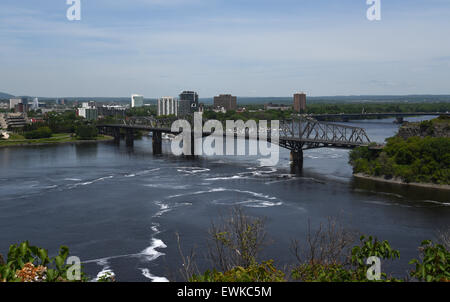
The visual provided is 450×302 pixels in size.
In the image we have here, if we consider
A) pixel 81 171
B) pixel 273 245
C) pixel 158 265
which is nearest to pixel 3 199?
pixel 81 171

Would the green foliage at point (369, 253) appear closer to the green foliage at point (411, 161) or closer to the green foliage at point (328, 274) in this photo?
the green foliage at point (328, 274)

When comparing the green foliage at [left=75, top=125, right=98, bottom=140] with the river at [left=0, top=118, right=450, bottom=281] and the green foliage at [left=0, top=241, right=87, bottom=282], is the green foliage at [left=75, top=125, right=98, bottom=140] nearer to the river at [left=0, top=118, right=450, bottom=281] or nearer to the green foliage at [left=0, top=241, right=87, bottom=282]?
the river at [left=0, top=118, right=450, bottom=281]

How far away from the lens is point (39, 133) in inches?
2926

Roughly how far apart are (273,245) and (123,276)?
638 centimetres

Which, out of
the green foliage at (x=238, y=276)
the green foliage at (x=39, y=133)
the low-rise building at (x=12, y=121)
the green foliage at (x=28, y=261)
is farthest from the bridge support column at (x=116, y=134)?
the green foliage at (x=28, y=261)

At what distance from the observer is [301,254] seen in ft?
61.9

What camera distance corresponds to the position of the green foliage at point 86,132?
76438 millimetres

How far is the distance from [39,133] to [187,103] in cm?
5864

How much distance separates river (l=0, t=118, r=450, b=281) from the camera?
784 inches

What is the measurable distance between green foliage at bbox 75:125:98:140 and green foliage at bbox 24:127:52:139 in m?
4.23

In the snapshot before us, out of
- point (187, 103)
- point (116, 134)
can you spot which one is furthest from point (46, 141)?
point (187, 103)

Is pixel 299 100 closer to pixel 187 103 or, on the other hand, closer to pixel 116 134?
pixel 187 103

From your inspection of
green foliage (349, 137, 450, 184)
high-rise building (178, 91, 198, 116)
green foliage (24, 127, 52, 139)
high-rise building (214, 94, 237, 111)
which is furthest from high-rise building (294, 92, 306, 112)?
green foliage (349, 137, 450, 184)
